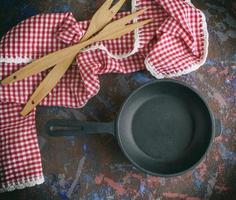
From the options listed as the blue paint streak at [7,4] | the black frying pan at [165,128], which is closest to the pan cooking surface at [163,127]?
the black frying pan at [165,128]

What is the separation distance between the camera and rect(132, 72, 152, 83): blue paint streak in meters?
0.66

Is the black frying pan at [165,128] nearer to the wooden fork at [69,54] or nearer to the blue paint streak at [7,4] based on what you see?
the wooden fork at [69,54]

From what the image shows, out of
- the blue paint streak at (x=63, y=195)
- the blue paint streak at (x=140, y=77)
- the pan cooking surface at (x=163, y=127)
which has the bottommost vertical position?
the blue paint streak at (x=63, y=195)

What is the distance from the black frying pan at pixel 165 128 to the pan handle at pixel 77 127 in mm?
13

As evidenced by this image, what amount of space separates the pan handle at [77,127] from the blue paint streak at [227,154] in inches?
7.0

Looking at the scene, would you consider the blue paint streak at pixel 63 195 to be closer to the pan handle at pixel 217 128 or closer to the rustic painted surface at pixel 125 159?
the rustic painted surface at pixel 125 159

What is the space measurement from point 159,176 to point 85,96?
0.17 m

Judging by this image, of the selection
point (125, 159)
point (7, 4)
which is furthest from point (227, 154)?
point (7, 4)

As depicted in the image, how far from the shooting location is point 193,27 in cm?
65

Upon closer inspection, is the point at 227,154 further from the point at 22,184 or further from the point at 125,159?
the point at 22,184

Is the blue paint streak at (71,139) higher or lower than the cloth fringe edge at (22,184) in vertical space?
higher

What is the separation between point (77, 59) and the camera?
642 mm

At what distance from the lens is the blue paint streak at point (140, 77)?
0.66m

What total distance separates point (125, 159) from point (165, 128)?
0.08 meters
